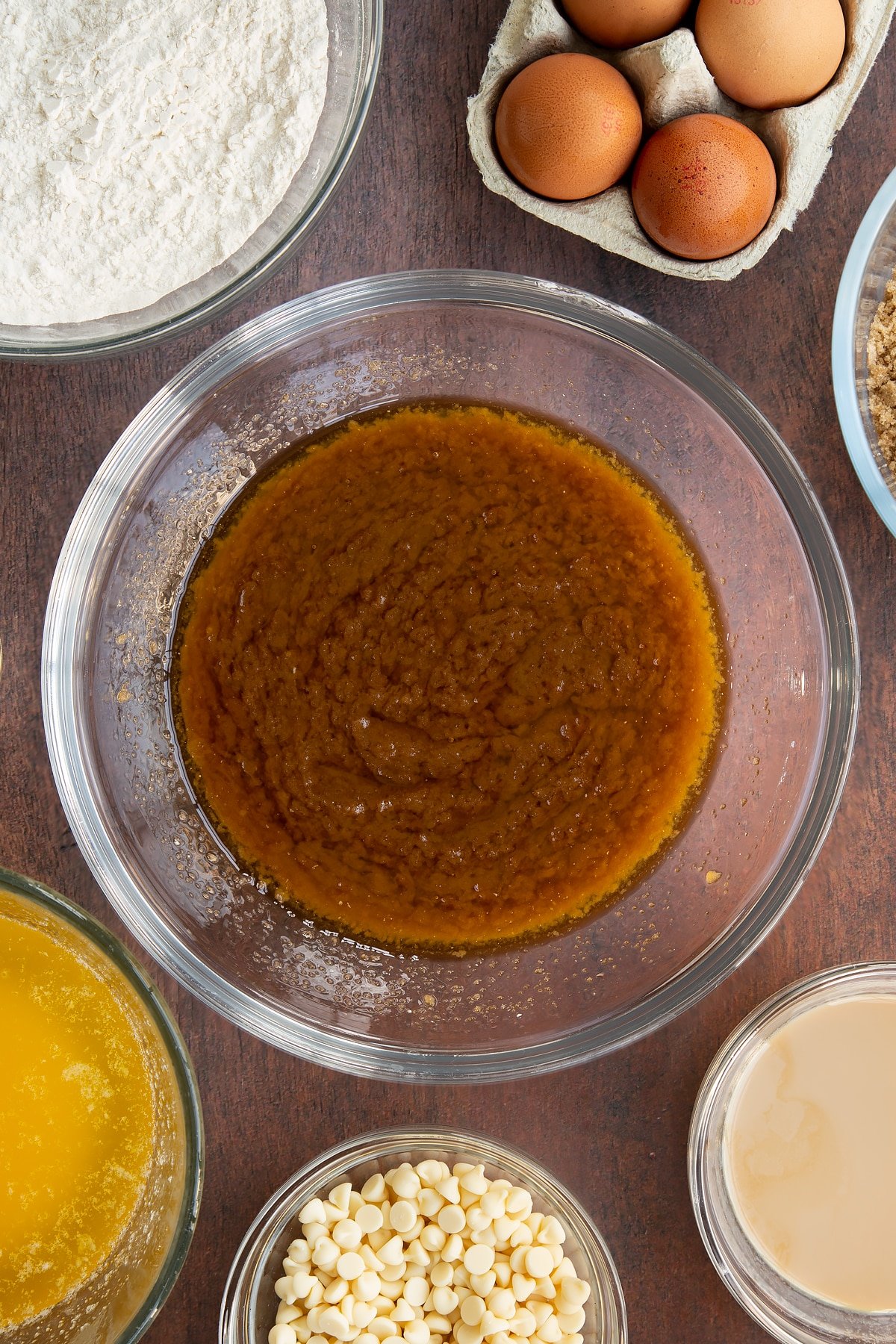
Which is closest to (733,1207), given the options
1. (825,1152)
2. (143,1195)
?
(825,1152)

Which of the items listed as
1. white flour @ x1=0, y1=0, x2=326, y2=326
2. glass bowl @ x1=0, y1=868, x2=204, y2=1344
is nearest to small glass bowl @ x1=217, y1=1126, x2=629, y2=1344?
glass bowl @ x1=0, y1=868, x2=204, y2=1344

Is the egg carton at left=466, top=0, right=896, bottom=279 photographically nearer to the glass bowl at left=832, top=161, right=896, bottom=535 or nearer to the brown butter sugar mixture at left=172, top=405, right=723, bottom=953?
the glass bowl at left=832, top=161, right=896, bottom=535

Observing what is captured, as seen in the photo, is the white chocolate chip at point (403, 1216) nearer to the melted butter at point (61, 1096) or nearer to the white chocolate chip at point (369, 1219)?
the white chocolate chip at point (369, 1219)

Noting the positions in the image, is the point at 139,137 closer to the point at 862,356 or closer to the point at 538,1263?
the point at 862,356

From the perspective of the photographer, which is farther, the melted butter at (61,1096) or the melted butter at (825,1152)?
the melted butter at (825,1152)

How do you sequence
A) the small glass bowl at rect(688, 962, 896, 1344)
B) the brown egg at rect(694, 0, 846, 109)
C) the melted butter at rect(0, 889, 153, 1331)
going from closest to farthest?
1. the brown egg at rect(694, 0, 846, 109)
2. the melted butter at rect(0, 889, 153, 1331)
3. the small glass bowl at rect(688, 962, 896, 1344)

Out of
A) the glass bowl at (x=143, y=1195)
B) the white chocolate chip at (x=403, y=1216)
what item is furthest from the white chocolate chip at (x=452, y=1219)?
the glass bowl at (x=143, y=1195)
